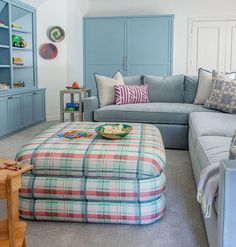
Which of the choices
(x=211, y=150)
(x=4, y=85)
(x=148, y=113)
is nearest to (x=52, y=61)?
(x=4, y=85)

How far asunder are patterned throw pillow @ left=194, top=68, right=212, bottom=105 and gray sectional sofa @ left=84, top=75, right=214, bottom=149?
0.14 meters

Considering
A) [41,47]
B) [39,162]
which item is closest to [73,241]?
[39,162]

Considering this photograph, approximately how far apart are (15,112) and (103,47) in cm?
241

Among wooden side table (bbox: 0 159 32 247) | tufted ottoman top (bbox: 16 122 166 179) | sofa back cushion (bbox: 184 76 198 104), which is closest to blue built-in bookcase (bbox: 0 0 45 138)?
sofa back cushion (bbox: 184 76 198 104)

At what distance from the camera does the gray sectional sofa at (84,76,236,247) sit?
7.39 feet

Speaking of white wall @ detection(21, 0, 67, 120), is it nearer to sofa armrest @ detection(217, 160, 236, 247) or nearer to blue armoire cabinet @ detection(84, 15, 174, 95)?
blue armoire cabinet @ detection(84, 15, 174, 95)

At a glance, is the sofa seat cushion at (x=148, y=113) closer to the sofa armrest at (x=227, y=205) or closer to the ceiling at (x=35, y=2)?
the ceiling at (x=35, y=2)

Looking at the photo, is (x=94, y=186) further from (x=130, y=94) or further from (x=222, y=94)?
(x=130, y=94)

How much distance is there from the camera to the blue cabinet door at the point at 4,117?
4531 mm

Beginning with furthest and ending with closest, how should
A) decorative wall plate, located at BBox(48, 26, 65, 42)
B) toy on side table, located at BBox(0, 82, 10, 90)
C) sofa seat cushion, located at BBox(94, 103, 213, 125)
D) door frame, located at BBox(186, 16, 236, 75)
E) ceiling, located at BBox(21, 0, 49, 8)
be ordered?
door frame, located at BBox(186, 16, 236, 75) → decorative wall plate, located at BBox(48, 26, 65, 42) → ceiling, located at BBox(21, 0, 49, 8) → toy on side table, located at BBox(0, 82, 10, 90) → sofa seat cushion, located at BBox(94, 103, 213, 125)

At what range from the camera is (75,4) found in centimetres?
647

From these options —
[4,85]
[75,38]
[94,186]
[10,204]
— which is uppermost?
[75,38]

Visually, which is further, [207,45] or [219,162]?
[207,45]

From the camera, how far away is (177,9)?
21.8 ft
